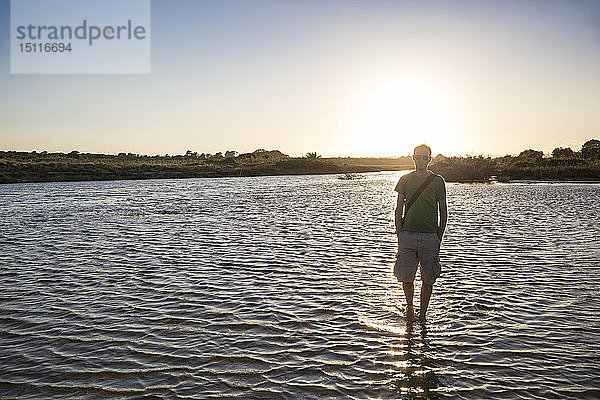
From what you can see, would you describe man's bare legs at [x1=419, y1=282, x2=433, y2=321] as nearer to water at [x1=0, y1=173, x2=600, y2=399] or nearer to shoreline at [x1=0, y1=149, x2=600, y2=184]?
water at [x1=0, y1=173, x2=600, y2=399]

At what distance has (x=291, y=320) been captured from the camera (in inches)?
304

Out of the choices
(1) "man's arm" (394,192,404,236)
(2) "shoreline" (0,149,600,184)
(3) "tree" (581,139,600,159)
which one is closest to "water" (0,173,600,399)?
(1) "man's arm" (394,192,404,236)

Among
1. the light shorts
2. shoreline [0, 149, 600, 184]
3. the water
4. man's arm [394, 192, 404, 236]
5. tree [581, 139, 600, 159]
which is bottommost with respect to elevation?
the water

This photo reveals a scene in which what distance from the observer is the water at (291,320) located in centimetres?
560

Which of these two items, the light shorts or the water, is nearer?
the water

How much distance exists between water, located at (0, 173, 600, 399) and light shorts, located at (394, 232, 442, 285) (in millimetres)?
723

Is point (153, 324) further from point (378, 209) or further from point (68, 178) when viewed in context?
point (68, 178)

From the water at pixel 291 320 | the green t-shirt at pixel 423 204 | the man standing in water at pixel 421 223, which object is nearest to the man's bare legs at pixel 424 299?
the man standing in water at pixel 421 223

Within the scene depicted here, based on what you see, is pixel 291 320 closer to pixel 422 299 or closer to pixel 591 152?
pixel 422 299

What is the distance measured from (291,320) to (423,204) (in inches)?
108

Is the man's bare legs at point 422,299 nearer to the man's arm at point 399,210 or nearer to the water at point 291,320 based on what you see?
the water at point 291,320

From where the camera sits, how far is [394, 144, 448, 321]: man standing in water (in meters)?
7.49

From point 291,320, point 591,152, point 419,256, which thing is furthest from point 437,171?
point 291,320

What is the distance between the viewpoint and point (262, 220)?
73.0ft
